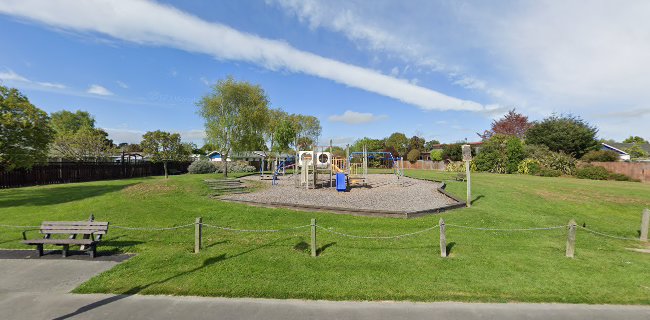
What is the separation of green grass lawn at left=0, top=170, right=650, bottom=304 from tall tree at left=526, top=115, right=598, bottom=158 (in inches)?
1071

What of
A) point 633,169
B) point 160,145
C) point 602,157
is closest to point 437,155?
point 602,157

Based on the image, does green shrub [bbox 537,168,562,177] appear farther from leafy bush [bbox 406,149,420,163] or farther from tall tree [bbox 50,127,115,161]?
tall tree [bbox 50,127,115,161]

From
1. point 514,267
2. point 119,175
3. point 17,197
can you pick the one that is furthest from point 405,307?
point 119,175

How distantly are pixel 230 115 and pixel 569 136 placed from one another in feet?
129

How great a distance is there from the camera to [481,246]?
26.6ft

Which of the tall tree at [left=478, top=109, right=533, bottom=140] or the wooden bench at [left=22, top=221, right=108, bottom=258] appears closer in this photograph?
the wooden bench at [left=22, top=221, right=108, bottom=258]

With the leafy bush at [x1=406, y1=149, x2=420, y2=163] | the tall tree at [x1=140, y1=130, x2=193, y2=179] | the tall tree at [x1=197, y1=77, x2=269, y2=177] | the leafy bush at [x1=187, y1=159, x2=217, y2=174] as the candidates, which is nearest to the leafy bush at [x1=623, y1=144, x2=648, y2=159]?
the leafy bush at [x1=406, y1=149, x2=420, y2=163]

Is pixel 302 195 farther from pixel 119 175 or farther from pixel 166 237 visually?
pixel 119 175

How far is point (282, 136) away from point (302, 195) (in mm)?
30380

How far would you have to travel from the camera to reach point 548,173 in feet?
100

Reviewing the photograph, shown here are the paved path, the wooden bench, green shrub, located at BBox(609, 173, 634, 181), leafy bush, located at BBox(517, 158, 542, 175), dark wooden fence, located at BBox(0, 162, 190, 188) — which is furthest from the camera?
leafy bush, located at BBox(517, 158, 542, 175)

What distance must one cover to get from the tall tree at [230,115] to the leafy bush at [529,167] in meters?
30.2

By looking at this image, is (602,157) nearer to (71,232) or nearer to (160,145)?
(71,232)

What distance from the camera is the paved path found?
465 centimetres
